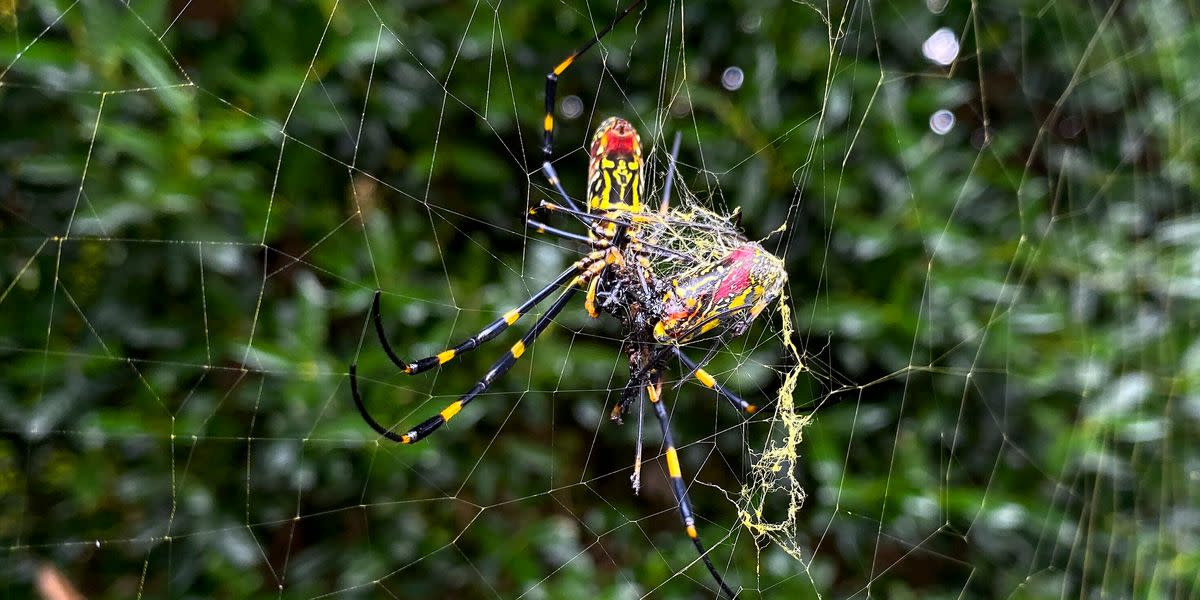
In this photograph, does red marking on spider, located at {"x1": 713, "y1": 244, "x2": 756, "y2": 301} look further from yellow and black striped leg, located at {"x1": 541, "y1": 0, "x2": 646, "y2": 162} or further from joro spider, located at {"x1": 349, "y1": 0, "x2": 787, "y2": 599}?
yellow and black striped leg, located at {"x1": 541, "y1": 0, "x2": 646, "y2": 162}

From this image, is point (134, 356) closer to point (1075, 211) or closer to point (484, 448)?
point (484, 448)

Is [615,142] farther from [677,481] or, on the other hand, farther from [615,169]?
[677,481]

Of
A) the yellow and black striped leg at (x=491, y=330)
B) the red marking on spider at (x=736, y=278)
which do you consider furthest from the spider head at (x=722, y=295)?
the yellow and black striped leg at (x=491, y=330)

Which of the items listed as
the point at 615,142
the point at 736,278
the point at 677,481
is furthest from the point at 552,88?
the point at 677,481

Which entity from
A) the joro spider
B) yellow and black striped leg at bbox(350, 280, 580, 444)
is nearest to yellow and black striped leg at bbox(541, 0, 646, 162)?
the joro spider

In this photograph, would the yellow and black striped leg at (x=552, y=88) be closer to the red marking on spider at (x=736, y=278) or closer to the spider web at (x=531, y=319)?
the spider web at (x=531, y=319)
